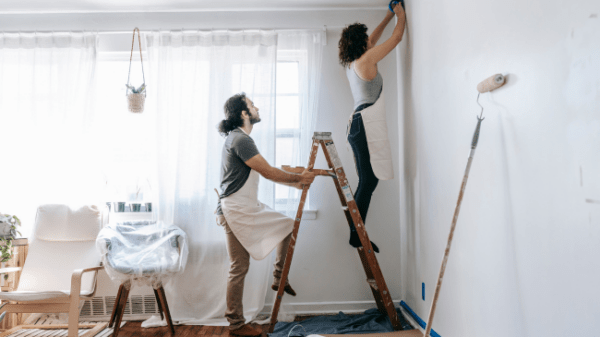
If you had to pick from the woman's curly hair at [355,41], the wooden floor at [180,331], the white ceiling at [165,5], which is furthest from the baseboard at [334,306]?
the white ceiling at [165,5]

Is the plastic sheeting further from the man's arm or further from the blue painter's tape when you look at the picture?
the blue painter's tape

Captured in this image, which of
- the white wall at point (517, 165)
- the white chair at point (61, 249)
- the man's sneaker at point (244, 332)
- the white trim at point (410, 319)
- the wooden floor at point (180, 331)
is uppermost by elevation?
the white wall at point (517, 165)

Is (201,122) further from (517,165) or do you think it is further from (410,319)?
(517,165)

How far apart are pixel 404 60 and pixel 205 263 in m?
2.18

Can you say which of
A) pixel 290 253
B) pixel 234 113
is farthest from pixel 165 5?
pixel 290 253

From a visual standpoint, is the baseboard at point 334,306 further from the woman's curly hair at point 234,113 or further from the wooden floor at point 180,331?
the woman's curly hair at point 234,113

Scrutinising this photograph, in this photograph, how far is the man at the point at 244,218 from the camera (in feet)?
7.81

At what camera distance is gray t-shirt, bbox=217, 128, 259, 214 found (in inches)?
94.4

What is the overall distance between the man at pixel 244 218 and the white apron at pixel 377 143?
476 millimetres

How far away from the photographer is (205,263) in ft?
9.21

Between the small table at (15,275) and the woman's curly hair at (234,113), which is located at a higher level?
the woman's curly hair at (234,113)

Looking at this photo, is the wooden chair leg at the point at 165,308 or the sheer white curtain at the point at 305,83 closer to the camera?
the wooden chair leg at the point at 165,308

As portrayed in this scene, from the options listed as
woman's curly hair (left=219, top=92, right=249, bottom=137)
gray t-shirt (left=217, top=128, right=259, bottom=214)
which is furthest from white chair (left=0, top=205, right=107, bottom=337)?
woman's curly hair (left=219, top=92, right=249, bottom=137)

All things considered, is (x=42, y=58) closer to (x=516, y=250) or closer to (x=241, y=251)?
(x=241, y=251)
